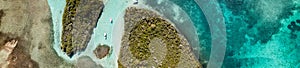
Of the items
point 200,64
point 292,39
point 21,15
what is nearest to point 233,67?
point 200,64

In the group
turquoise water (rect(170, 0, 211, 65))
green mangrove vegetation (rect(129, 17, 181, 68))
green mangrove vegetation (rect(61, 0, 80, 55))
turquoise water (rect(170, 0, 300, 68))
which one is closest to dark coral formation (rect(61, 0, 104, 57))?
green mangrove vegetation (rect(61, 0, 80, 55))

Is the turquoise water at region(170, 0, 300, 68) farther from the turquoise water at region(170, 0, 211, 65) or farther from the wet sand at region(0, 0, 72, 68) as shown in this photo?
the wet sand at region(0, 0, 72, 68)

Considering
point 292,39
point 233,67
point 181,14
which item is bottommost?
point 233,67

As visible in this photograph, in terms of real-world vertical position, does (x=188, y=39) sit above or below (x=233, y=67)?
above

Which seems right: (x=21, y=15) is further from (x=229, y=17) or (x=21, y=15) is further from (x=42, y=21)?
(x=229, y=17)

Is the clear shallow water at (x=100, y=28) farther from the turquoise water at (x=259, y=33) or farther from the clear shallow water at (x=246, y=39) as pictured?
the turquoise water at (x=259, y=33)

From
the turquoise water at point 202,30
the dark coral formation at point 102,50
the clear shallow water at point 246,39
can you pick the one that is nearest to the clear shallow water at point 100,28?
the dark coral formation at point 102,50
